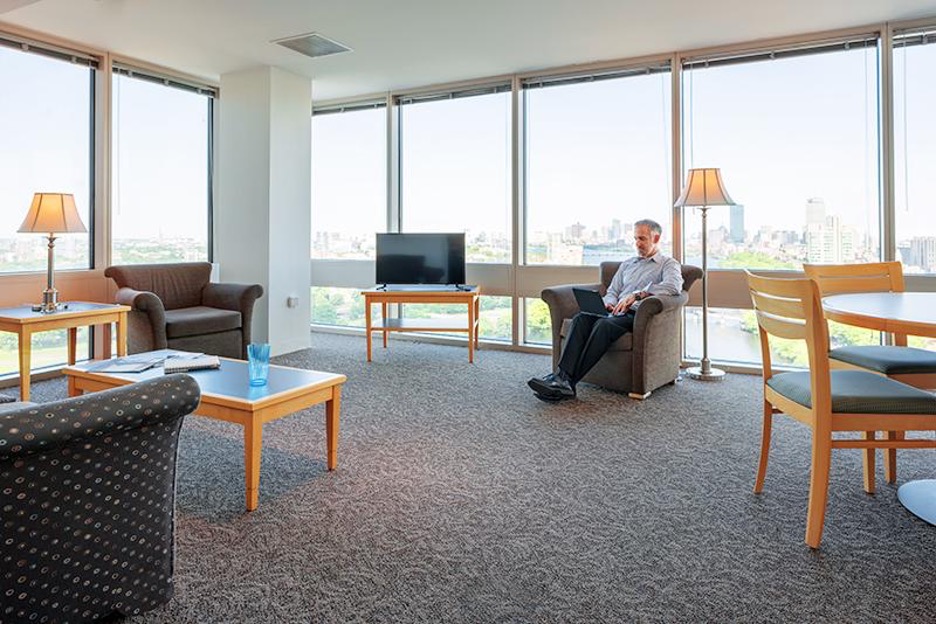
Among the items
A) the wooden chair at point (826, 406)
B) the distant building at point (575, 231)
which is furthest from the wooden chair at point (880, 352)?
the distant building at point (575, 231)

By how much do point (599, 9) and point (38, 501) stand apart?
413 cm

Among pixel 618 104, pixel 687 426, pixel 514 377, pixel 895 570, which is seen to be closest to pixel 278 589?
pixel 895 570

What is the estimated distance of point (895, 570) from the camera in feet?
Result: 6.23

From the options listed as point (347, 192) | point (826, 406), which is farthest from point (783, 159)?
point (347, 192)

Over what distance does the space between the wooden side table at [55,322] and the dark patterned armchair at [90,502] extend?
8.85 ft

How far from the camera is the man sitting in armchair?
13.1ft

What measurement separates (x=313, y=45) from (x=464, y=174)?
75.7 inches

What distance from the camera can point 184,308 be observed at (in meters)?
5.16

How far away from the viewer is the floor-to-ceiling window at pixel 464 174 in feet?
19.7

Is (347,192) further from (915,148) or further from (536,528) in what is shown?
(536,528)

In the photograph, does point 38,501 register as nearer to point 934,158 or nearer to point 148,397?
point 148,397

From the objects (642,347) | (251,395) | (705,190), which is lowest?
(251,395)

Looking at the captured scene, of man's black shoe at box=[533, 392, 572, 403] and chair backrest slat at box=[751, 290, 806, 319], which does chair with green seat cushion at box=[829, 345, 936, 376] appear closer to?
chair backrest slat at box=[751, 290, 806, 319]

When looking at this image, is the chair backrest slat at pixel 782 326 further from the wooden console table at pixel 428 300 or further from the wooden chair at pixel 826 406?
the wooden console table at pixel 428 300
